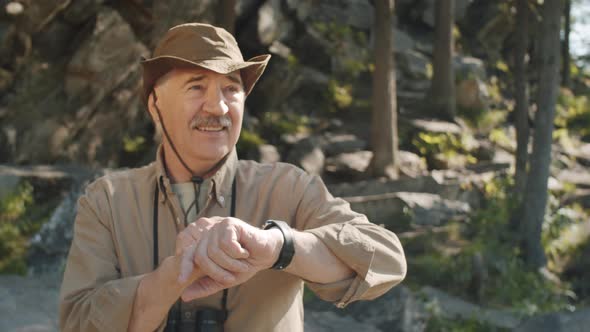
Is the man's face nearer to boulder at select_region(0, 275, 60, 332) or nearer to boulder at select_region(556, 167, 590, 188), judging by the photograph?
boulder at select_region(0, 275, 60, 332)

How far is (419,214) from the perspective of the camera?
12328 millimetres

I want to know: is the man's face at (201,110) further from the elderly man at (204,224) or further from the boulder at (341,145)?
the boulder at (341,145)

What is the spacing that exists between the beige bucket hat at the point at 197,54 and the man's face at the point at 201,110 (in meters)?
0.05

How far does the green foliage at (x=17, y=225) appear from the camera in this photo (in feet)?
27.9

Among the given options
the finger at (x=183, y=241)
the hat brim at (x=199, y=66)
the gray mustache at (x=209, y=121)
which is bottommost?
the finger at (x=183, y=241)

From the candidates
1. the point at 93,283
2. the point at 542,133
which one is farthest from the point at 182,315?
the point at 542,133

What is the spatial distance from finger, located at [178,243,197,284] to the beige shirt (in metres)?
0.30

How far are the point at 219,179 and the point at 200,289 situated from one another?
58cm

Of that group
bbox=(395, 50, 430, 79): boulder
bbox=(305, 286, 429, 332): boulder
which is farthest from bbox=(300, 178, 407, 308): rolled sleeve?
bbox=(395, 50, 430, 79): boulder

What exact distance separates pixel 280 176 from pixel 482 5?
2463 cm

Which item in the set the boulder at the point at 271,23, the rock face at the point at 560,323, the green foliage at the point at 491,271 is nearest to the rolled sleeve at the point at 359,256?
the rock face at the point at 560,323

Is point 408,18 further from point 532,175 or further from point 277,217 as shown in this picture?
point 277,217

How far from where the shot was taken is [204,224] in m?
2.29

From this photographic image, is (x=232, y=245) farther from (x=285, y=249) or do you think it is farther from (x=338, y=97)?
(x=338, y=97)
